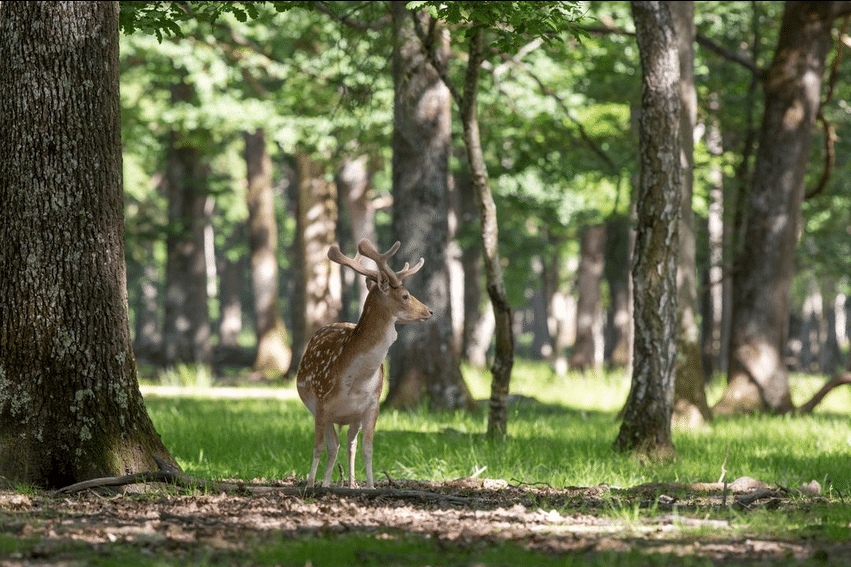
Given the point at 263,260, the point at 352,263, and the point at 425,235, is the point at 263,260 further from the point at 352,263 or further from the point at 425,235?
the point at 352,263

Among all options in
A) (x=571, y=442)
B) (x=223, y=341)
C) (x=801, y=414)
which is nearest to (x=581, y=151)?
(x=801, y=414)

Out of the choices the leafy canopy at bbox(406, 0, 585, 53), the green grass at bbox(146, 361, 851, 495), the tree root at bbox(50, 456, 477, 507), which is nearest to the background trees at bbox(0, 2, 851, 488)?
the green grass at bbox(146, 361, 851, 495)

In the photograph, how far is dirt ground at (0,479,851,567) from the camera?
533 cm

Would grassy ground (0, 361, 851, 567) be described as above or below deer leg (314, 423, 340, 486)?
below

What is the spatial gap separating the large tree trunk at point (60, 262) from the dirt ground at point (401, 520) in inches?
18.1

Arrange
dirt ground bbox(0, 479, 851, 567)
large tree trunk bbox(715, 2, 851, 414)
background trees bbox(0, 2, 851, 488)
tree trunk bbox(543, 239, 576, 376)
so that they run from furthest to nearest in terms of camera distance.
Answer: tree trunk bbox(543, 239, 576, 376)
background trees bbox(0, 2, 851, 488)
large tree trunk bbox(715, 2, 851, 414)
dirt ground bbox(0, 479, 851, 567)

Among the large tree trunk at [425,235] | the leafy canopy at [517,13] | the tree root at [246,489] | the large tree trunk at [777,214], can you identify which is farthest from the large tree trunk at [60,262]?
the large tree trunk at [777,214]

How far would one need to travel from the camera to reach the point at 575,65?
22281 millimetres

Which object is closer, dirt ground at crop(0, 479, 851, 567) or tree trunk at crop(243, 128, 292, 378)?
dirt ground at crop(0, 479, 851, 567)

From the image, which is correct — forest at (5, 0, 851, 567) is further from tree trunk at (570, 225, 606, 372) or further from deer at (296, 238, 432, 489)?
tree trunk at (570, 225, 606, 372)

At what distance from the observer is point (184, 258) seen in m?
25.5

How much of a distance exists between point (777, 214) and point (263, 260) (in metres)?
14.3

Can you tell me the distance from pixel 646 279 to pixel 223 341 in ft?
106

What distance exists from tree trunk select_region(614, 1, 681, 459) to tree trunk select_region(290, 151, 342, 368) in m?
15.0
